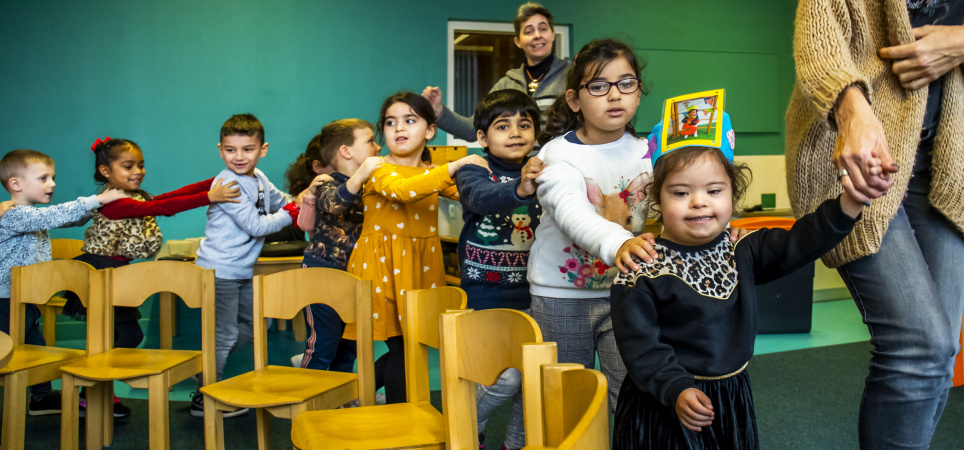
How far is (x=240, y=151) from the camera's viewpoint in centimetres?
294

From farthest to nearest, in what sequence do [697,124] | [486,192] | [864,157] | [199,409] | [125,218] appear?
[125,218] < [199,409] < [486,192] < [697,124] < [864,157]

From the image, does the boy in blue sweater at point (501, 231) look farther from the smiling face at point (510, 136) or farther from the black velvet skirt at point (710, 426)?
the black velvet skirt at point (710, 426)

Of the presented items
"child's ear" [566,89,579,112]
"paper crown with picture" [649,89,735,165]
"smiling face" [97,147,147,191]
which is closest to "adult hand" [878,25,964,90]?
"paper crown with picture" [649,89,735,165]

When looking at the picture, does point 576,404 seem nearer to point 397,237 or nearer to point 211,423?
Result: point 211,423

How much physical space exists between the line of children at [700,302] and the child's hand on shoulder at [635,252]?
0.02m

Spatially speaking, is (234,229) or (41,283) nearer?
(41,283)

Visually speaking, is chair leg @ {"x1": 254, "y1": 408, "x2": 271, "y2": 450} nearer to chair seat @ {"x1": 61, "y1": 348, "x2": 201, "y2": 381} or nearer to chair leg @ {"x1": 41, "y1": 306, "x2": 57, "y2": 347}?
chair seat @ {"x1": 61, "y1": 348, "x2": 201, "y2": 381}

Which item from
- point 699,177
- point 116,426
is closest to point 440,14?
point 116,426

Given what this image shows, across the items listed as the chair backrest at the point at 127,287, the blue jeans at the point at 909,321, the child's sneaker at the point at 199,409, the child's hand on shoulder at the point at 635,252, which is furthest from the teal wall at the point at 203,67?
the child's hand on shoulder at the point at 635,252

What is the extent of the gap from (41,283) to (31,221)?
0.46 m

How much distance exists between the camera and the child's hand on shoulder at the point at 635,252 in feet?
3.94

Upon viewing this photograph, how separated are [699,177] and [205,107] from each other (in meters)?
4.25

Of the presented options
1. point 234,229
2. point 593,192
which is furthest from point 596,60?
point 234,229

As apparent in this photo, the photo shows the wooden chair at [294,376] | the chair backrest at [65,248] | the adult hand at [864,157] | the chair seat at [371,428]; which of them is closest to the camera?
the adult hand at [864,157]
